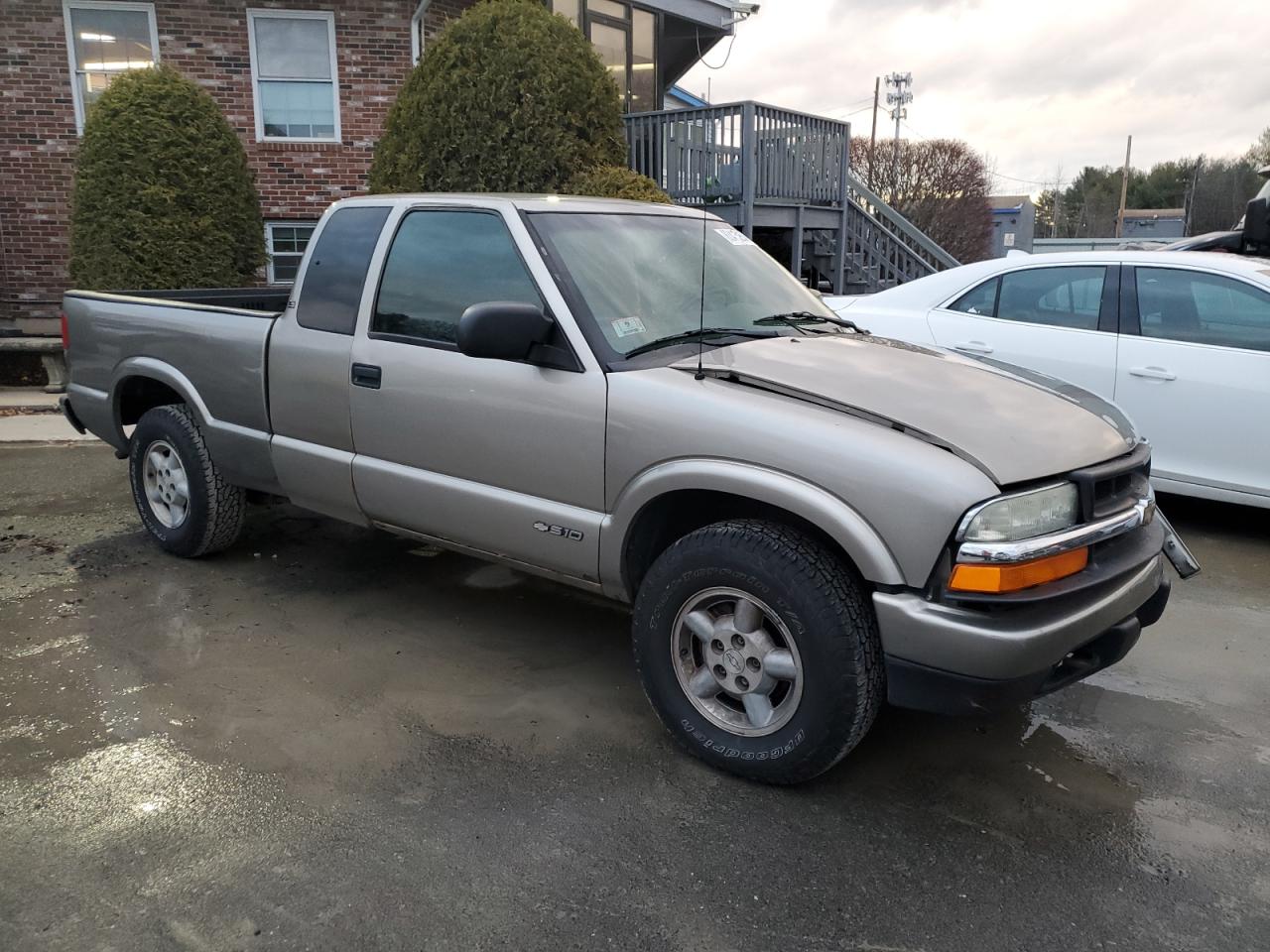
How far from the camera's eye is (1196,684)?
12.7 feet

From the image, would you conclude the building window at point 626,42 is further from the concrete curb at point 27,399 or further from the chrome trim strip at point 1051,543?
the chrome trim strip at point 1051,543

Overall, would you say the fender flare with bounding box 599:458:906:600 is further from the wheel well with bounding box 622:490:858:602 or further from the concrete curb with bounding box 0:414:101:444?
the concrete curb with bounding box 0:414:101:444

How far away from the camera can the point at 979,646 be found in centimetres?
265

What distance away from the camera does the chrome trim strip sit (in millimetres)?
2641

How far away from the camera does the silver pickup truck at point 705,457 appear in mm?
2740

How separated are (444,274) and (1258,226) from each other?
30.0ft

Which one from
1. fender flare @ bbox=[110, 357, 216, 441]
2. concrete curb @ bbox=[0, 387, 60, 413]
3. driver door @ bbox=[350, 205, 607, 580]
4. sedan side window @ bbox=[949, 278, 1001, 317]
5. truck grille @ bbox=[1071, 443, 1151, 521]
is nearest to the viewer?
truck grille @ bbox=[1071, 443, 1151, 521]

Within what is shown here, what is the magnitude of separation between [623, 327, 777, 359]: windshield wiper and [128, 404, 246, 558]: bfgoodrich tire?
2.56 meters

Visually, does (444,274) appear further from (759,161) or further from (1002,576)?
(759,161)

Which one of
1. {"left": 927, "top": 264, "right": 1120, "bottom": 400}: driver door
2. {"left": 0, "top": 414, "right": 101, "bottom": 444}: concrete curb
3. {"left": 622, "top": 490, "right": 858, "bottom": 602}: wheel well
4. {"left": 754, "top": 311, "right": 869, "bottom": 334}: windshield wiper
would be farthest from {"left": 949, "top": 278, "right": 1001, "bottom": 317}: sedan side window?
{"left": 0, "top": 414, "right": 101, "bottom": 444}: concrete curb

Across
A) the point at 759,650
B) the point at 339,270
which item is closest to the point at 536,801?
the point at 759,650

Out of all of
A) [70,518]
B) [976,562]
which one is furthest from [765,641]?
[70,518]

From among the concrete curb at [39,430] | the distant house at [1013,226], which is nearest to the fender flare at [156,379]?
the concrete curb at [39,430]

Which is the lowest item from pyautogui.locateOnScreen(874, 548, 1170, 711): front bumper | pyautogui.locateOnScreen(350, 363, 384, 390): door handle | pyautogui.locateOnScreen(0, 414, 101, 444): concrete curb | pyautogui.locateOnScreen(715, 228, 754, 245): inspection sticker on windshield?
pyautogui.locateOnScreen(0, 414, 101, 444): concrete curb
